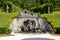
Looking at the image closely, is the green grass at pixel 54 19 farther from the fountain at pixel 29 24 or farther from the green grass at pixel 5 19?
the green grass at pixel 5 19

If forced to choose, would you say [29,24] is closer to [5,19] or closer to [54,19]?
[5,19]

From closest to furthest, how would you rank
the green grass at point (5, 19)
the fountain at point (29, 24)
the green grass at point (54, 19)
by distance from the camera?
the green grass at point (5, 19)
the green grass at point (54, 19)
the fountain at point (29, 24)

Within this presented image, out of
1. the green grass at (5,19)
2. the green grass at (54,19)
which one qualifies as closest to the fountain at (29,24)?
the green grass at (5,19)

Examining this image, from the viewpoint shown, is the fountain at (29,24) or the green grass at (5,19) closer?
the green grass at (5,19)

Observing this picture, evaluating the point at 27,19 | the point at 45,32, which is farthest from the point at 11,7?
the point at 45,32

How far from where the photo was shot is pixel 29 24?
3111cm

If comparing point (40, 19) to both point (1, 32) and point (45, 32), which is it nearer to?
point (45, 32)

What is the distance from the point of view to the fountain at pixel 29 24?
100 feet

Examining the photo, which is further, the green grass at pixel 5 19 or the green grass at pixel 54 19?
the green grass at pixel 54 19

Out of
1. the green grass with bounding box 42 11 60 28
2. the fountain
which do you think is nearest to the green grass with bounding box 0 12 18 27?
the fountain

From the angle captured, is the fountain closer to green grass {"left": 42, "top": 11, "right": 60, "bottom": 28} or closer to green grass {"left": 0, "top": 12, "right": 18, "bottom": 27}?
green grass {"left": 0, "top": 12, "right": 18, "bottom": 27}

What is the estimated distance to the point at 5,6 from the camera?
38.1 metres

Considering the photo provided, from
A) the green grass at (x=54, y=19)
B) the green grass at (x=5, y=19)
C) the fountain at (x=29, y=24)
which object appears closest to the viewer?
the green grass at (x=5, y=19)

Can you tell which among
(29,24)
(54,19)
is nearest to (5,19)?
(29,24)
